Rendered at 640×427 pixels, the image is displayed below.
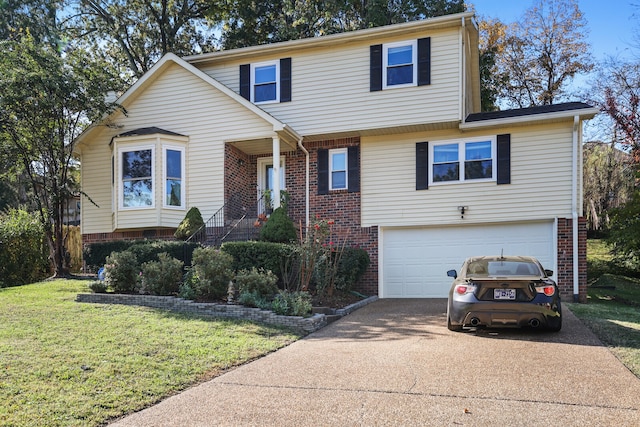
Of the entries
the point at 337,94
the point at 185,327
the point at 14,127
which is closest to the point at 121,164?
the point at 14,127

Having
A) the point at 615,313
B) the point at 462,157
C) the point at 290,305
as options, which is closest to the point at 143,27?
the point at 462,157

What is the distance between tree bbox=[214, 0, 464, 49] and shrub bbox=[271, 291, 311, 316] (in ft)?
53.6

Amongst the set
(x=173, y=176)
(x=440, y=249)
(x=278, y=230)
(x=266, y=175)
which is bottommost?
(x=440, y=249)

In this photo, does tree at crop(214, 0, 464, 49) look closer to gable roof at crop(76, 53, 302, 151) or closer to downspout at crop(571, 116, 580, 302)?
gable roof at crop(76, 53, 302, 151)

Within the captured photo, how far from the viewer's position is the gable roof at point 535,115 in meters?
13.3

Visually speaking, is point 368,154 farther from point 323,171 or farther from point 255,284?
point 255,284

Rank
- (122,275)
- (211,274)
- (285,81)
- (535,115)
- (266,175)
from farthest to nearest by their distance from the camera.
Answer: (266,175) → (285,81) → (535,115) → (122,275) → (211,274)

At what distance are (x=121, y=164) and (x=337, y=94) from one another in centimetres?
656

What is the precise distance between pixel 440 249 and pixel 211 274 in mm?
6892

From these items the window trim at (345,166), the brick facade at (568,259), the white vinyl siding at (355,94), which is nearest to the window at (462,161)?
the white vinyl siding at (355,94)

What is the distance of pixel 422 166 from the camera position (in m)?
14.7

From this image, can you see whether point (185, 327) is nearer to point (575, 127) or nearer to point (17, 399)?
point (17, 399)

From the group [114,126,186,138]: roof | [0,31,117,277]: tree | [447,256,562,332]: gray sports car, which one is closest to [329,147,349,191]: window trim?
[114,126,186,138]: roof

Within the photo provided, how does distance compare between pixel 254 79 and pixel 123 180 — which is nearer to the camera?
pixel 123 180
